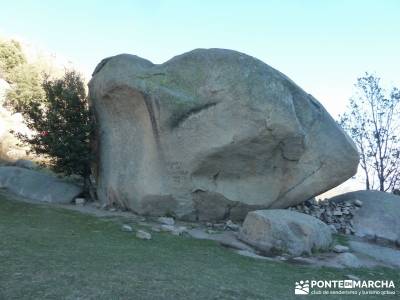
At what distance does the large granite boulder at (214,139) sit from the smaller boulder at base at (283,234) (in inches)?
90.6

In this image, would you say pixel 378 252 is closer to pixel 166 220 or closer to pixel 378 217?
pixel 378 217

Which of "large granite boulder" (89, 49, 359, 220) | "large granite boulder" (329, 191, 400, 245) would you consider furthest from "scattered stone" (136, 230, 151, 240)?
"large granite boulder" (329, 191, 400, 245)

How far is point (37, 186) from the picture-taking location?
1489cm

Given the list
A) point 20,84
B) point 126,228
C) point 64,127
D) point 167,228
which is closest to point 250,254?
Result: point 167,228

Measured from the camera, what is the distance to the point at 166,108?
1304 cm

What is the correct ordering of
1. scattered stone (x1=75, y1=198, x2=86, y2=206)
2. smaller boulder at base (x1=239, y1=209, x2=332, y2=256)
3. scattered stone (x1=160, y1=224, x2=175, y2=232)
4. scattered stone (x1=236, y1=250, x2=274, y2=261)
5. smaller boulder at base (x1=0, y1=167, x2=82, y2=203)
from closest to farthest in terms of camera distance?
scattered stone (x1=236, y1=250, x2=274, y2=261) < smaller boulder at base (x1=239, y1=209, x2=332, y2=256) < scattered stone (x1=160, y1=224, x2=175, y2=232) < smaller boulder at base (x1=0, y1=167, x2=82, y2=203) < scattered stone (x1=75, y1=198, x2=86, y2=206)

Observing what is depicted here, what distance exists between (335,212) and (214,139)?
5.32 m

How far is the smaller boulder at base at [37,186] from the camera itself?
47.7ft

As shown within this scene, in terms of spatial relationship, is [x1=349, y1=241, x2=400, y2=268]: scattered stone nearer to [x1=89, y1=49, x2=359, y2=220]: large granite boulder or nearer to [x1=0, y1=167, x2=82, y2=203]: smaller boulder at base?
[x1=89, y1=49, x2=359, y2=220]: large granite boulder

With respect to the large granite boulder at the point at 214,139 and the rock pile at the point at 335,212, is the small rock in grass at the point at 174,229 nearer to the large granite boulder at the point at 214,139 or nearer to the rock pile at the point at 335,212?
the large granite boulder at the point at 214,139

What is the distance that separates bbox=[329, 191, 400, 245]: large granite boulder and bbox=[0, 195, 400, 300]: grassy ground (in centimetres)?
350

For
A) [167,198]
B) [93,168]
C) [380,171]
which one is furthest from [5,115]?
[380,171]

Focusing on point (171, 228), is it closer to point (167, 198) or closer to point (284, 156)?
point (167, 198)

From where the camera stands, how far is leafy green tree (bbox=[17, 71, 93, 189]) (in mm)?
14891
